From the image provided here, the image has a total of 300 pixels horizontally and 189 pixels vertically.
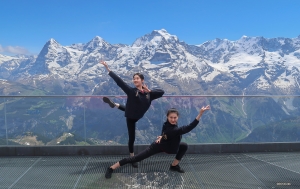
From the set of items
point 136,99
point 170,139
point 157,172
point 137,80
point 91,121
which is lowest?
point 157,172

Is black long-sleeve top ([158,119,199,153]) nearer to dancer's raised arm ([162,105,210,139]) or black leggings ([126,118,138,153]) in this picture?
dancer's raised arm ([162,105,210,139])

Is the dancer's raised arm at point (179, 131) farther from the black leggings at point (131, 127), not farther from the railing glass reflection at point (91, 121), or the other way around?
the railing glass reflection at point (91, 121)

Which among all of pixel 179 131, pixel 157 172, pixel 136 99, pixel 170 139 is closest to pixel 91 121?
pixel 136 99

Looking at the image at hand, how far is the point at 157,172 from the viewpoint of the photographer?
18.3ft

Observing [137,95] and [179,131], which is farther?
[137,95]

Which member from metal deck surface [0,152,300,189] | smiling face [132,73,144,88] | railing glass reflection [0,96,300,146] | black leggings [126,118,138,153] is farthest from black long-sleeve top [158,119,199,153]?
railing glass reflection [0,96,300,146]

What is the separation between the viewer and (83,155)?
6793mm

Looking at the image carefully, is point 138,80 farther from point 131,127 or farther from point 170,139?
point 170,139

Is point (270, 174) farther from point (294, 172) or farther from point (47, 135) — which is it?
point (47, 135)

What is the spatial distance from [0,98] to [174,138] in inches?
183

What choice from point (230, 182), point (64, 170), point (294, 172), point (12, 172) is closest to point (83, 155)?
point (64, 170)

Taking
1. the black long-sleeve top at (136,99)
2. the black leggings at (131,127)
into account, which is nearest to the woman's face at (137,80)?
the black long-sleeve top at (136,99)

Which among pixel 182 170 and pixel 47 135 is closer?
pixel 182 170

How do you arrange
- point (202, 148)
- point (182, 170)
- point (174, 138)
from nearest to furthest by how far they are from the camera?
point (174, 138), point (182, 170), point (202, 148)
